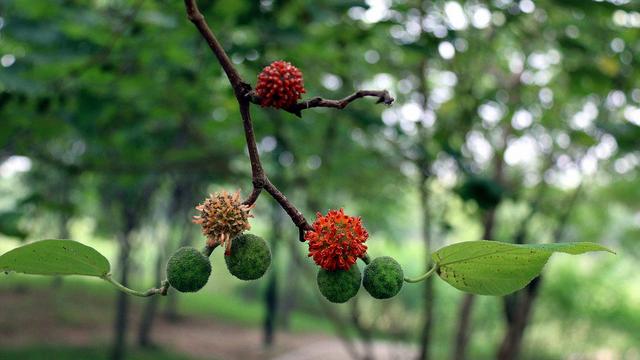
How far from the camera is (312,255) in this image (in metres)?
1.02

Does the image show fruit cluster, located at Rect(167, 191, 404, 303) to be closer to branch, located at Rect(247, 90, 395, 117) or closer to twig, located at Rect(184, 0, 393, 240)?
twig, located at Rect(184, 0, 393, 240)

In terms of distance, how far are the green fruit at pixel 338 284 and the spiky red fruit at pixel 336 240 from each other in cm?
2

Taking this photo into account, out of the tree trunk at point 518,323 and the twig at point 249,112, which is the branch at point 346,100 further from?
the tree trunk at point 518,323

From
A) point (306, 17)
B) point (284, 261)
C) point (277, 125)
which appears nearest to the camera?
point (306, 17)

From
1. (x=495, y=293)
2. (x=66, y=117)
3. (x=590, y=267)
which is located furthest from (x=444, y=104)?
(x=590, y=267)

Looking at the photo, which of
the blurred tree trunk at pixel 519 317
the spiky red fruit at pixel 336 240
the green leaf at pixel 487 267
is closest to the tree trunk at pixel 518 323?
the blurred tree trunk at pixel 519 317

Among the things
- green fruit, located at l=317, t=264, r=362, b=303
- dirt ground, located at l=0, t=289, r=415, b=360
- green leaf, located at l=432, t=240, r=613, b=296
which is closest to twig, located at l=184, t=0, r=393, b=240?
green fruit, located at l=317, t=264, r=362, b=303

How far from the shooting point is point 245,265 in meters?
1.06

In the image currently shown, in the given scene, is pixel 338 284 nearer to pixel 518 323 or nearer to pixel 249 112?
pixel 249 112

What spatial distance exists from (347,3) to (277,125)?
1.42m

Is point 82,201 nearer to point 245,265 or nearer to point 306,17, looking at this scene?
point 306,17

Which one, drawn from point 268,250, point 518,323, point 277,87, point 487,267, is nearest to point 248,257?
point 268,250

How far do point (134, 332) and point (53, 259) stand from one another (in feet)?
45.7

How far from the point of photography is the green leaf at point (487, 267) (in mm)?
1026
